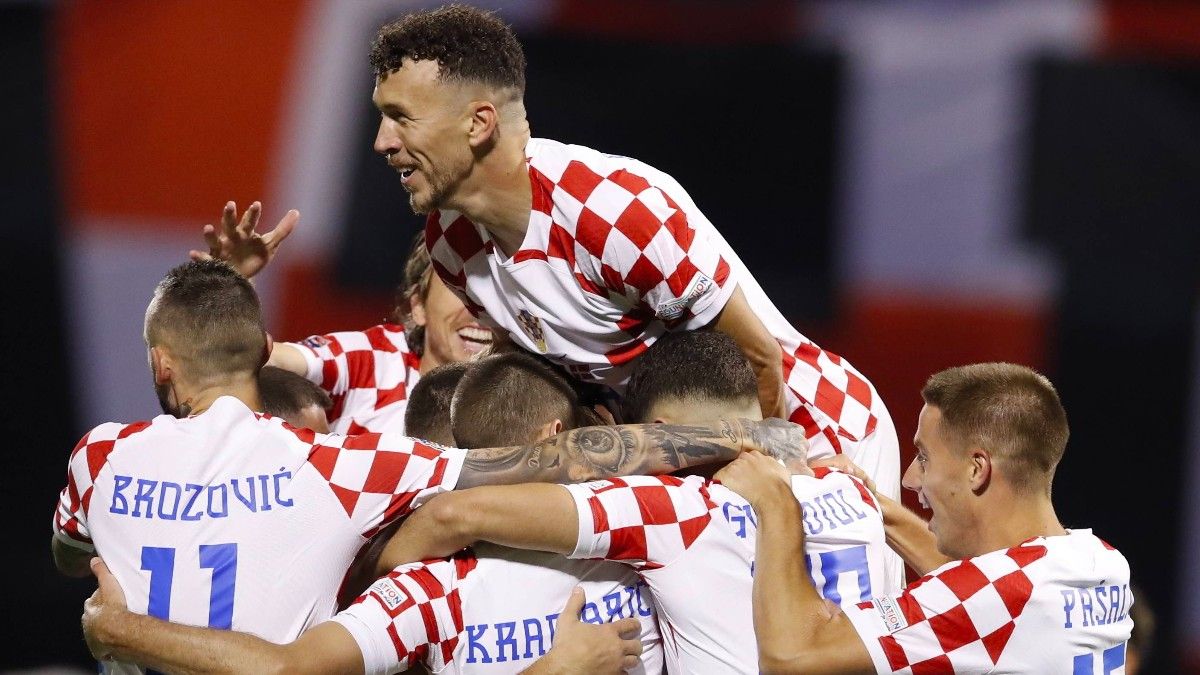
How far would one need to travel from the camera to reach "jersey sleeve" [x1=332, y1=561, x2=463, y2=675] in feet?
8.62

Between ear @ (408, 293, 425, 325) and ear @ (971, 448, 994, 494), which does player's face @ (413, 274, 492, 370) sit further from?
ear @ (971, 448, 994, 494)

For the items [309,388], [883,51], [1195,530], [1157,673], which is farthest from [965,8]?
[309,388]

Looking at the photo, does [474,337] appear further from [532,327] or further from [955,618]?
[955,618]

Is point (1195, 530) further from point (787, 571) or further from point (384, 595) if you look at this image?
→ point (384, 595)

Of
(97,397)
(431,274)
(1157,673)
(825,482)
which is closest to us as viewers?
(825,482)

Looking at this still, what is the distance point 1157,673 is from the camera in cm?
611

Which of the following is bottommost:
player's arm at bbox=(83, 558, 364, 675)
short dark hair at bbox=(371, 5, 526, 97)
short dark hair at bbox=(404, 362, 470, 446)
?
player's arm at bbox=(83, 558, 364, 675)

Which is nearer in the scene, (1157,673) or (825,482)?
(825,482)

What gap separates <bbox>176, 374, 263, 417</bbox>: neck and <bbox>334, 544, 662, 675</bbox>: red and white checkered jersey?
0.46 m

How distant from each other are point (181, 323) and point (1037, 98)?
447cm

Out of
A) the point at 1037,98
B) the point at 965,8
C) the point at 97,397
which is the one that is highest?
the point at 965,8

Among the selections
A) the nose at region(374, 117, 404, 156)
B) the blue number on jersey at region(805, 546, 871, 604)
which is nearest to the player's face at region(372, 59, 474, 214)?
the nose at region(374, 117, 404, 156)

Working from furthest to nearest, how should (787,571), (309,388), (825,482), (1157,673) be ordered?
(1157,673) < (309,388) < (825,482) < (787,571)

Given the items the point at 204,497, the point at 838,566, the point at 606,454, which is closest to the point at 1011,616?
the point at 838,566
